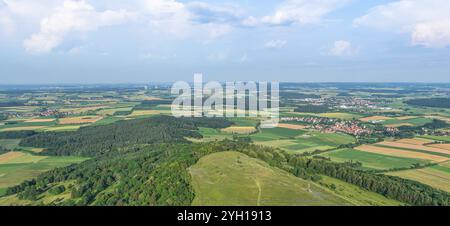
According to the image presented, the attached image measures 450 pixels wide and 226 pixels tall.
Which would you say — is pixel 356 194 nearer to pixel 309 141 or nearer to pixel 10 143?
pixel 309 141

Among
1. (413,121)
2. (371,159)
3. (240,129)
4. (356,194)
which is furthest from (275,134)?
(413,121)

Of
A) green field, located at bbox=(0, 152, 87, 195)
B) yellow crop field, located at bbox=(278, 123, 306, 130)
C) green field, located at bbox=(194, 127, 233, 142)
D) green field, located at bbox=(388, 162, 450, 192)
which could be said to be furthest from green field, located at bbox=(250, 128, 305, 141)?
green field, located at bbox=(0, 152, 87, 195)

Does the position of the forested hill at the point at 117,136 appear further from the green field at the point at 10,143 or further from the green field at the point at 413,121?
the green field at the point at 413,121

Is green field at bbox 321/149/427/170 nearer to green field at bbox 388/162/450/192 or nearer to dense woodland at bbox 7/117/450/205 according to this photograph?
green field at bbox 388/162/450/192
